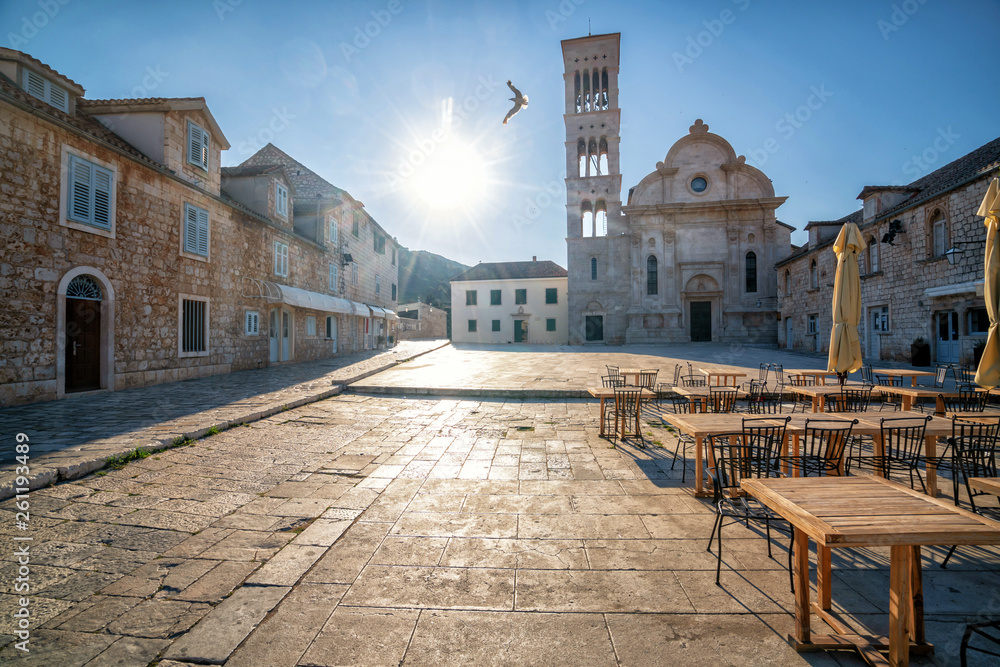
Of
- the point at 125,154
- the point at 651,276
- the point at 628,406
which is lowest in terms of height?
the point at 628,406

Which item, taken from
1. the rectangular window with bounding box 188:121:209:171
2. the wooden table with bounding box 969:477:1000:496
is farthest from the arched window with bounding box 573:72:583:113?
the wooden table with bounding box 969:477:1000:496

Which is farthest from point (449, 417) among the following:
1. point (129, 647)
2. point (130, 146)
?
point (130, 146)

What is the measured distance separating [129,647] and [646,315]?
3120cm

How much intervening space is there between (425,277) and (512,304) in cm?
3330

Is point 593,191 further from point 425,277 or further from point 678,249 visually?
point 425,277

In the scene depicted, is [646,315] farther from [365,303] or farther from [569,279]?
[365,303]

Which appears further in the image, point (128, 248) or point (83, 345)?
point (128, 248)

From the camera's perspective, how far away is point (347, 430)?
666cm

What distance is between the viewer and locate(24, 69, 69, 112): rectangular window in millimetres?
8680

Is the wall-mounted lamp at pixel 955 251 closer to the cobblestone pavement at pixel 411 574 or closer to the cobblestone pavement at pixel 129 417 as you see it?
the cobblestone pavement at pixel 411 574

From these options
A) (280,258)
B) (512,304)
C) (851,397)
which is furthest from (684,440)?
(512,304)

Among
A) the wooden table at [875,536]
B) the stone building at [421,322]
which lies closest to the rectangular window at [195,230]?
the wooden table at [875,536]

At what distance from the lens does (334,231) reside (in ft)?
70.1

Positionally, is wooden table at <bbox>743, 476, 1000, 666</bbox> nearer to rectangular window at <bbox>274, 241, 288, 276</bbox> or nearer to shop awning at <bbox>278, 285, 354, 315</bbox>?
shop awning at <bbox>278, 285, 354, 315</bbox>
